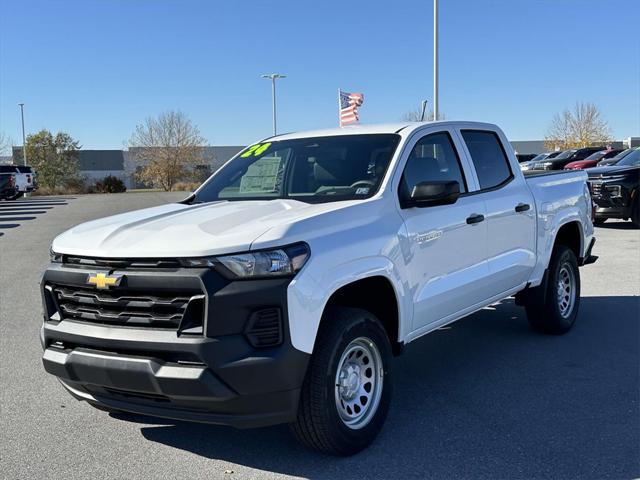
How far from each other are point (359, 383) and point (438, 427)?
2.21 feet

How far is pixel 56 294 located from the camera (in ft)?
12.2

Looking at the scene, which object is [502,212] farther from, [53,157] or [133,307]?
[53,157]

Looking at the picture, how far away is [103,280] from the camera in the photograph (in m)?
3.40

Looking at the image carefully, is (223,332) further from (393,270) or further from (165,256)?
(393,270)

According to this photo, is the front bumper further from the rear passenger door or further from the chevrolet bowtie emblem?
the rear passenger door

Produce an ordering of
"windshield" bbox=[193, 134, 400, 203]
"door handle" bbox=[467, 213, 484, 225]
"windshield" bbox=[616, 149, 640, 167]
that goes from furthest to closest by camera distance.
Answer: "windshield" bbox=[616, 149, 640, 167] → "door handle" bbox=[467, 213, 484, 225] → "windshield" bbox=[193, 134, 400, 203]

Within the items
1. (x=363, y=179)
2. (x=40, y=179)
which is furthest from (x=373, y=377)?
(x=40, y=179)

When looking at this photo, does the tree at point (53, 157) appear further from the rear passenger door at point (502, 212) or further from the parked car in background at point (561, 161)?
the rear passenger door at point (502, 212)

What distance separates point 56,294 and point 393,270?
6.43 ft

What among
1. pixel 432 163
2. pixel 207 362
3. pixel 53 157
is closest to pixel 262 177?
pixel 432 163

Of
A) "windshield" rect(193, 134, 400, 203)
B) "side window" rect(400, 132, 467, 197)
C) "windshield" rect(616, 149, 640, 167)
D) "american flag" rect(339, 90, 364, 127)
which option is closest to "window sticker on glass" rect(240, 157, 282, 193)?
"windshield" rect(193, 134, 400, 203)

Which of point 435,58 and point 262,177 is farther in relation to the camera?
point 435,58

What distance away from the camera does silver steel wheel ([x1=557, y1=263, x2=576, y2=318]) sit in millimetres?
6355

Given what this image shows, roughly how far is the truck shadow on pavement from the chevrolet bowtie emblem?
118 cm
